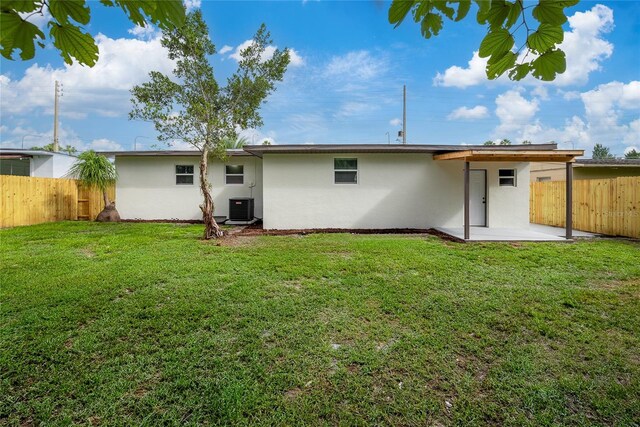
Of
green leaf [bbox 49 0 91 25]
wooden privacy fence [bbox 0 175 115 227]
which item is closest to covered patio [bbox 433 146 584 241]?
green leaf [bbox 49 0 91 25]

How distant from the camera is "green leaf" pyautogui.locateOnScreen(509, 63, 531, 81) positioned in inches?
47.4

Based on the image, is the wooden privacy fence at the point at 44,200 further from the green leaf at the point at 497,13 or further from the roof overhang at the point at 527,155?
the green leaf at the point at 497,13

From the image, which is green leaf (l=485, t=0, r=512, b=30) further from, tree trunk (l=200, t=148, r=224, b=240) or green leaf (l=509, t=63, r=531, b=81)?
tree trunk (l=200, t=148, r=224, b=240)

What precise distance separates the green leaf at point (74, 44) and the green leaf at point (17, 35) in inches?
3.2

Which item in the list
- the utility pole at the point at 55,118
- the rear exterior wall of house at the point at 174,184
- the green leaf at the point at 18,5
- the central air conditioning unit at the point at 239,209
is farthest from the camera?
the utility pole at the point at 55,118

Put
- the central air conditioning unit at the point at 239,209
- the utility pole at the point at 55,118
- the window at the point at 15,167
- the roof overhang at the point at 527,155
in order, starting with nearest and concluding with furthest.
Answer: the roof overhang at the point at 527,155, the central air conditioning unit at the point at 239,209, the window at the point at 15,167, the utility pole at the point at 55,118

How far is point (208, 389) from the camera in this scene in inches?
93.3

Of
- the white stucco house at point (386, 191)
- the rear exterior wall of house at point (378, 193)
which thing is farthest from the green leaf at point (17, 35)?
the rear exterior wall of house at point (378, 193)

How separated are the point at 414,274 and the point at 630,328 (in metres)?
2.60

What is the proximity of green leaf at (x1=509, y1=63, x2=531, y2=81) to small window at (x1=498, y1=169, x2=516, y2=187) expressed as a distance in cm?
1065

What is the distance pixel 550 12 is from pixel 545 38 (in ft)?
0.29

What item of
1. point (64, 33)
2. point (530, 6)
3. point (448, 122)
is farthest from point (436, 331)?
point (448, 122)

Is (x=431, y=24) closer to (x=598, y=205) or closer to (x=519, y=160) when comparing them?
(x=519, y=160)

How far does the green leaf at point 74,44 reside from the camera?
2.95ft
